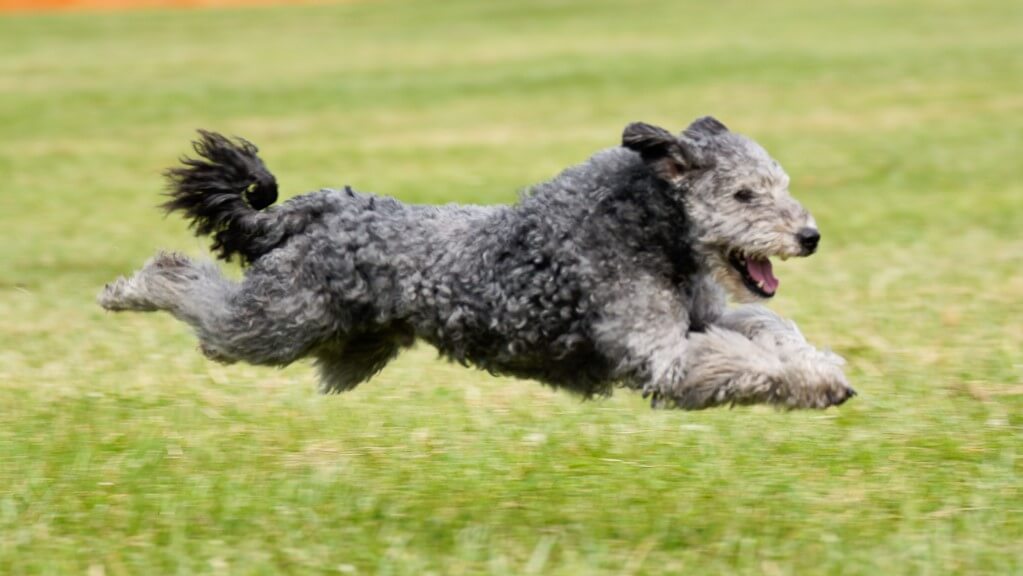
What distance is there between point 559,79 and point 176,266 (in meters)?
23.4

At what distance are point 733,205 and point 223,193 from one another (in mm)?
2366

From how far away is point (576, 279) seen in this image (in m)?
6.37

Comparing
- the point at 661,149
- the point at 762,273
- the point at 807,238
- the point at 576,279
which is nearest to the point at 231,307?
the point at 576,279

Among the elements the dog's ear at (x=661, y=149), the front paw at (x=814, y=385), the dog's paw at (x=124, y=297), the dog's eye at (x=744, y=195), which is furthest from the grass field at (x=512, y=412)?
the dog's eye at (x=744, y=195)

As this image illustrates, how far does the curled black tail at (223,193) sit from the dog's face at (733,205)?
6.00ft

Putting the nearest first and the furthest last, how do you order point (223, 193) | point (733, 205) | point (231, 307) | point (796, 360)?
point (796, 360), point (733, 205), point (231, 307), point (223, 193)

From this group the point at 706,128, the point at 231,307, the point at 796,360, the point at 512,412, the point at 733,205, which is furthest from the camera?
the point at 512,412

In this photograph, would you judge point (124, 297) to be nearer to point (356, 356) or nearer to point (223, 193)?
point (223, 193)

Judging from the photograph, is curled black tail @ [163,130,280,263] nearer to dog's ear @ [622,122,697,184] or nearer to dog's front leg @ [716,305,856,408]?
dog's ear @ [622,122,697,184]

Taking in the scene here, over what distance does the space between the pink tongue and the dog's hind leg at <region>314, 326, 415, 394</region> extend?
5.08 ft

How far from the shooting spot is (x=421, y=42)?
3831 centimetres

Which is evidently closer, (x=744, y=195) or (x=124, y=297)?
(x=744, y=195)

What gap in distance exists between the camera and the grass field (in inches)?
231

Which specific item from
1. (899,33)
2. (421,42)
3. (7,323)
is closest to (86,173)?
(7,323)
